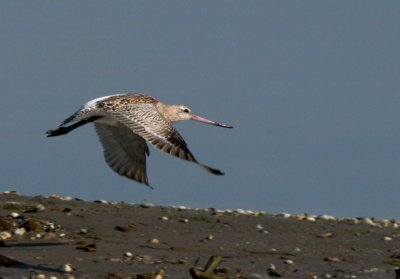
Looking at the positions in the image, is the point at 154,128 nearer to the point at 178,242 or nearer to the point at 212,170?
the point at 178,242

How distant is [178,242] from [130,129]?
234 centimetres

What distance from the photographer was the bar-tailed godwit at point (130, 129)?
54.3 feet

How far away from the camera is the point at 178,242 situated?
15891mm

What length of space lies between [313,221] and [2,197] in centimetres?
409

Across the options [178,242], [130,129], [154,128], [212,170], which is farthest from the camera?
[130,129]

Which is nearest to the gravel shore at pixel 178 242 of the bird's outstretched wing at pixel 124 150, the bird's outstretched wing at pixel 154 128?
the bird's outstretched wing at pixel 124 150

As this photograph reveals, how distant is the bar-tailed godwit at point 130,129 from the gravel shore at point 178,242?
2.19 ft

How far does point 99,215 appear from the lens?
1694 centimetres

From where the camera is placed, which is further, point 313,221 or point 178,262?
point 313,221

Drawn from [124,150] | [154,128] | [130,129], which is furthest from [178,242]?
[124,150]

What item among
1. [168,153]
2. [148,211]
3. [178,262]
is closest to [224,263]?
[178,262]

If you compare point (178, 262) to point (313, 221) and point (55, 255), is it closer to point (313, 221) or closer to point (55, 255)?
point (55, 255)

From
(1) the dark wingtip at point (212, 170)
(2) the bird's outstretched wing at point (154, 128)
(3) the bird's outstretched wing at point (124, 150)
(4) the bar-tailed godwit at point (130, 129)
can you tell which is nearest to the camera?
(1) the dark wingtip at point (212, 170)

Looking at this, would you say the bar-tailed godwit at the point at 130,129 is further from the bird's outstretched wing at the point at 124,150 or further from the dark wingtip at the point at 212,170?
the dark wingtip at the point at 212,170
